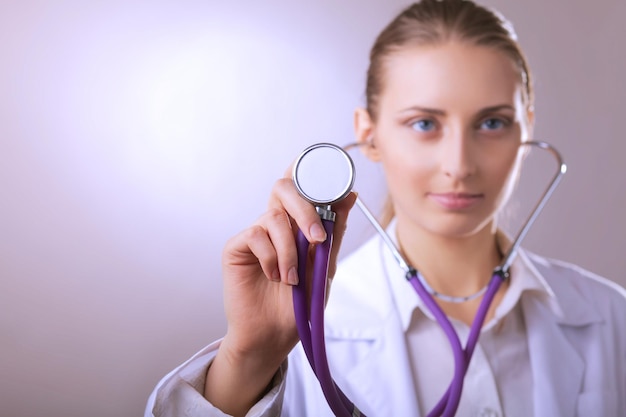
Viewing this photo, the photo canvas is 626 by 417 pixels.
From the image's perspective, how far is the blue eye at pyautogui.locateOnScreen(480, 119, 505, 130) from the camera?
116 cm

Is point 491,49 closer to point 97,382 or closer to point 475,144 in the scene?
point 475,144

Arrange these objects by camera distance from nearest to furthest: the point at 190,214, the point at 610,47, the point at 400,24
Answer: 1. the point at 400,24
2. the point at 190,214
3. the point at 610,47

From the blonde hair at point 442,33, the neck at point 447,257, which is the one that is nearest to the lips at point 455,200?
the neck at point 447,257

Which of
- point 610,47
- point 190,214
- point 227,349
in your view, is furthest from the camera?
point 610,47

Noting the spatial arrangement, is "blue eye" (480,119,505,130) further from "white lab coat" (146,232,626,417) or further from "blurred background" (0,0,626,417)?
"blurred background" (0,0,626,417)

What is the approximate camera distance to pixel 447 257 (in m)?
1.24

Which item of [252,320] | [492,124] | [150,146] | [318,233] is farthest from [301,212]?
[150,146]

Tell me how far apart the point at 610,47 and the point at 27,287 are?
56.3 inches

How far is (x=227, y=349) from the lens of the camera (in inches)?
32.8

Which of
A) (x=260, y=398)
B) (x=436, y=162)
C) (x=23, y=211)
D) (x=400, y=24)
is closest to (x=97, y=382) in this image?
(x=23, y=211)

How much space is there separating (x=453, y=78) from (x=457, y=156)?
0.13m

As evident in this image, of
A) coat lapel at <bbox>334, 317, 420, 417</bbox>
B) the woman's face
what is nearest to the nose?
the woman's face

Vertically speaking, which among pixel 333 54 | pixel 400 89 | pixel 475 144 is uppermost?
pixel 333 54

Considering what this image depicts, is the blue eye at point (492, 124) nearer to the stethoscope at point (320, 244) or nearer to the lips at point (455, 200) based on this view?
the lips at point (455, 200)
